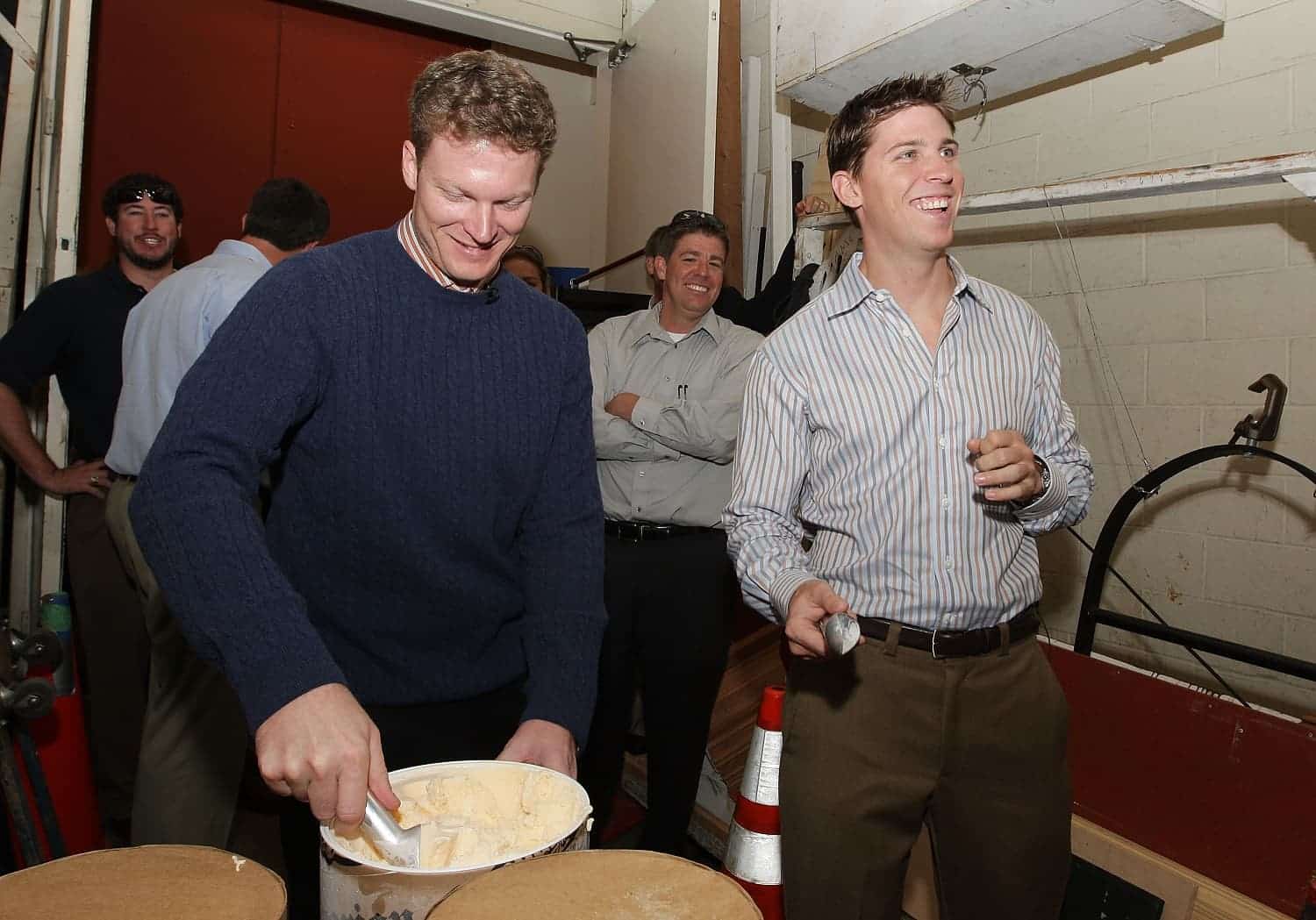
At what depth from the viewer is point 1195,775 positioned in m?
1.82

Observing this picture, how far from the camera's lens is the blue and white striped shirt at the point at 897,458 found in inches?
55.3

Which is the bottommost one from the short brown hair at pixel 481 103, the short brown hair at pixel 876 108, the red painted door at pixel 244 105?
the short brown hair at pixel 481 103

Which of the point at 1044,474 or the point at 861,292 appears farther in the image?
the point at 861,292

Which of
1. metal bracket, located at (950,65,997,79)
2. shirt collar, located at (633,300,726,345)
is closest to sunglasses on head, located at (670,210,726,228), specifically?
shirt collar, located at (633,300,726,345)

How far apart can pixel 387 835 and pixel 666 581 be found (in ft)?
5.64

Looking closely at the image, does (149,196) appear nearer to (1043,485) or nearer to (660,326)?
(660,326)

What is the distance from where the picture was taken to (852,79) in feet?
8.95

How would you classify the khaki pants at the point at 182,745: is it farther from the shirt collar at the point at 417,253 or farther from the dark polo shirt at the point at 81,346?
the shirt collar at the point at 417,253

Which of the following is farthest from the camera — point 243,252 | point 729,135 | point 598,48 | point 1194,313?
point 598,48

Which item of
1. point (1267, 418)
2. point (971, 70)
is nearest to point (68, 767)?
point (1267, 418)

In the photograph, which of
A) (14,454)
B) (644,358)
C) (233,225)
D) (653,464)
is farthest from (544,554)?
(233,225)

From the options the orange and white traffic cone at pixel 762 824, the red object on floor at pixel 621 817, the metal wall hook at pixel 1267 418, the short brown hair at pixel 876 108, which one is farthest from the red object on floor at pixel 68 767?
the metal wall hook at pixel 1267 418

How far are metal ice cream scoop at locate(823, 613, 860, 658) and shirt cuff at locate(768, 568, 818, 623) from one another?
16 centimetres

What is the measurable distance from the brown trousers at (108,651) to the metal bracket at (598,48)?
10.3ft
